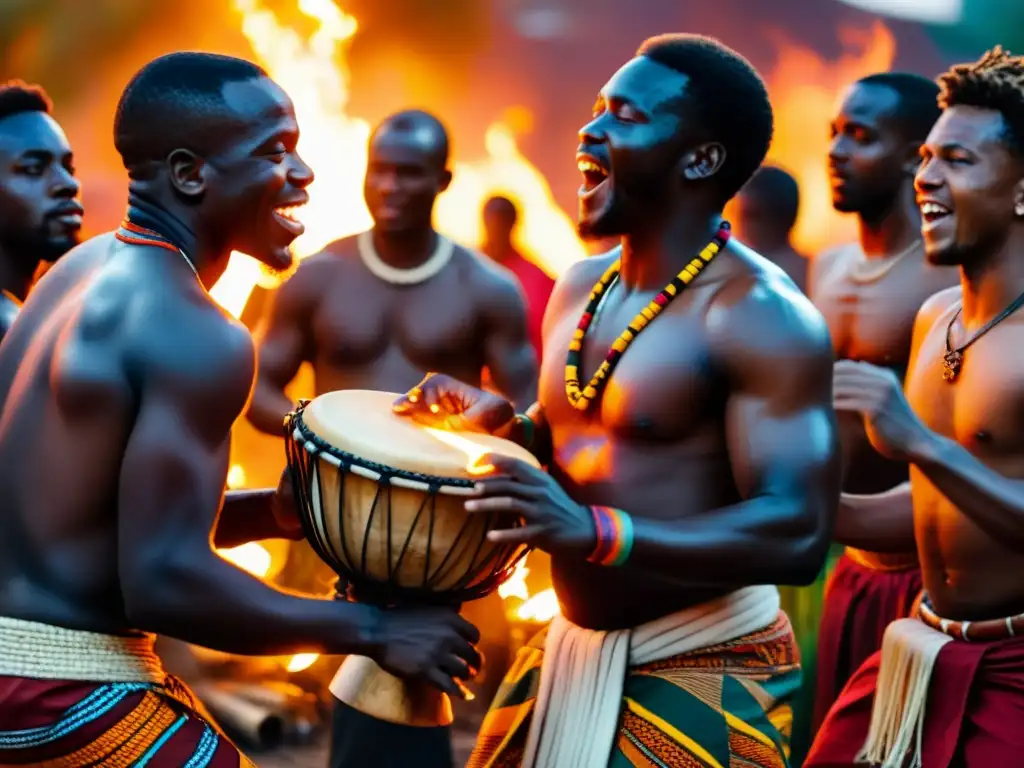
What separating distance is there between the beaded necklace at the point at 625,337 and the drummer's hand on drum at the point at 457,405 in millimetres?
164

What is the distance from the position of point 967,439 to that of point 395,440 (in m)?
1.54

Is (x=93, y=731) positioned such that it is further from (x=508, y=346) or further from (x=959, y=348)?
(x=508, y=346)

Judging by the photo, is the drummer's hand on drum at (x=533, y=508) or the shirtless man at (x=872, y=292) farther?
the shirtless man at (x=872, y=292)

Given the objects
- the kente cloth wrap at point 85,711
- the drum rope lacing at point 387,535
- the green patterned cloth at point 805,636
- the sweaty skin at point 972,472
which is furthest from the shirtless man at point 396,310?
the kente cloth wrap at point 85,711

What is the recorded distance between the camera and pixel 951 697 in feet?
11.5

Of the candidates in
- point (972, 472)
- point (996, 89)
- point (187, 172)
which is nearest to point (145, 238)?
point (187, 172)

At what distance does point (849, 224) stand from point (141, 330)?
1020 centimetres

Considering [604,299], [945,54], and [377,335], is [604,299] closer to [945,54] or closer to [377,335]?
[377,335]

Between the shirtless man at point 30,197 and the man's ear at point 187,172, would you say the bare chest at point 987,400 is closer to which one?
the man's ear at point 187,172

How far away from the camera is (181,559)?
8.38 feet

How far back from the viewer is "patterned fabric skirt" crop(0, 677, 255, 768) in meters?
2.62

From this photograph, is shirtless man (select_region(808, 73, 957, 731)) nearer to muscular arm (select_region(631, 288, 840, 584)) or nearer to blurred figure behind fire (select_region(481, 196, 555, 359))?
muscular arm (select_region(631, 288, 840, 584))

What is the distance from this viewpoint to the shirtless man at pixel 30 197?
466 centimetres

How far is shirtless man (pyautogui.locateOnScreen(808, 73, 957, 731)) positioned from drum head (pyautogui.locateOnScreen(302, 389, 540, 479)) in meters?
2.14
